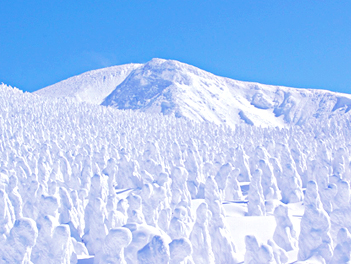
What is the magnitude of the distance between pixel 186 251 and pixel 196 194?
1288 centimetres

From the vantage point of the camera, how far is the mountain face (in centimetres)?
8925

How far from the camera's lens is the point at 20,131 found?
37.8 meters

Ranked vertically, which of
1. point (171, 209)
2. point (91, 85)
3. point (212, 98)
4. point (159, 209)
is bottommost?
point (171, 209)

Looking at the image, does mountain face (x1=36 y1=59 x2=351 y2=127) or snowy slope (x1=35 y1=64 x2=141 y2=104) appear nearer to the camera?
mountain face (x1=36 y1=59 x2=351 y2=127)

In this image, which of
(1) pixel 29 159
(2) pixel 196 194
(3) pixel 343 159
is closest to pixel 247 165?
(3) pixel 343 159

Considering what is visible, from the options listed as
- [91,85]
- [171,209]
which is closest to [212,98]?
[91,85]

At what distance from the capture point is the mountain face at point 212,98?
293 feet

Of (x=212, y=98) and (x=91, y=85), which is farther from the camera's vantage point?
(x=91, y=85)

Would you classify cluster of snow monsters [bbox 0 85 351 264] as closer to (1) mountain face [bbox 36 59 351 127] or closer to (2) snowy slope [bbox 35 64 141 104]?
(1) mountain face [bbox 36 59 351 127]

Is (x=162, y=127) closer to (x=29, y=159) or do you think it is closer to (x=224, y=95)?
(x=29, y=159)

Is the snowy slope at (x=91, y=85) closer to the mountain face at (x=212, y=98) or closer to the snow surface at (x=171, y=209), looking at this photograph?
the mountain face at (x=212, y=98)

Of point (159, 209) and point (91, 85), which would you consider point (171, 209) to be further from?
point (91, 85)

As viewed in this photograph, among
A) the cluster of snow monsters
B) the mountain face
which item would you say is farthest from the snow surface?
the mountain face

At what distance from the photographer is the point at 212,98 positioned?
9725cm
